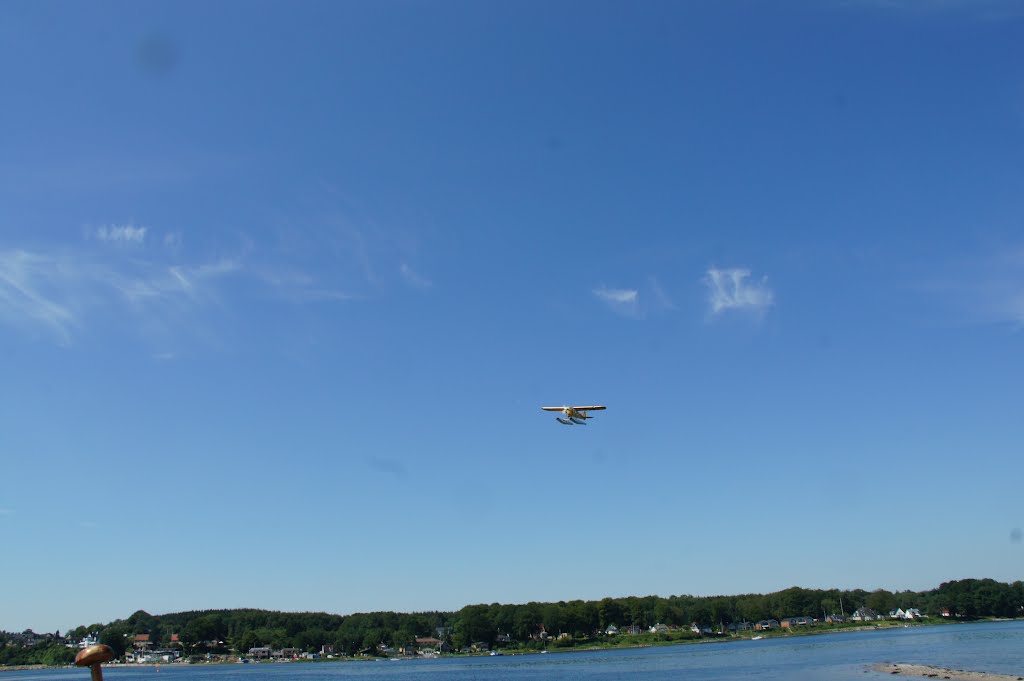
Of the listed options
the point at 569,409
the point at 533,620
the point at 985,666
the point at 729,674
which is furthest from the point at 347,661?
the point at 569,409

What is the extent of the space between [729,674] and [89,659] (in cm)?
8853

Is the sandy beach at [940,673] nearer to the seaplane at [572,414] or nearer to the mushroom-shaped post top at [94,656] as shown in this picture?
the seaplane at [572,414]

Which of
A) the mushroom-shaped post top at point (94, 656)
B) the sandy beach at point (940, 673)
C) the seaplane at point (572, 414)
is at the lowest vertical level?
the sandy beach at point (940, 673)

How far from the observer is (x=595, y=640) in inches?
7564

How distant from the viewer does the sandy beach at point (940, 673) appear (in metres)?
59.6

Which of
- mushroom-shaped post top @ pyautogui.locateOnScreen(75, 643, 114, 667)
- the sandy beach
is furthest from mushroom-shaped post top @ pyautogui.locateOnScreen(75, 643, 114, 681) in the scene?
the sandy beach

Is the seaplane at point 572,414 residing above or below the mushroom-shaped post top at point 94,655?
above

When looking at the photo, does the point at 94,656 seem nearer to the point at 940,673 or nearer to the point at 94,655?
the point at 94,655

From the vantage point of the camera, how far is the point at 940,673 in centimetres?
6738

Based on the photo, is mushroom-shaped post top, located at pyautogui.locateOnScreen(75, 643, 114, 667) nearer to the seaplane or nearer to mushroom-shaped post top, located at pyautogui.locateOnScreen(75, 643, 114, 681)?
mushroom-shaped post top, located at pyautogui.locateOnScreen(75, 643, 114, 681)

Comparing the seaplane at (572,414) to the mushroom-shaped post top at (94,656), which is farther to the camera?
the seaplane at (572,414)

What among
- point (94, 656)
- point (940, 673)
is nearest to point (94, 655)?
point (94, 656)

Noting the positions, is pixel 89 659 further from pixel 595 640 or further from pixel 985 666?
pixel 595 640

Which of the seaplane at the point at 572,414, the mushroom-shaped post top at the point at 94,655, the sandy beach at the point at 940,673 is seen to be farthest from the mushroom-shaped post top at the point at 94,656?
the sandy beach at the point at 940,673
